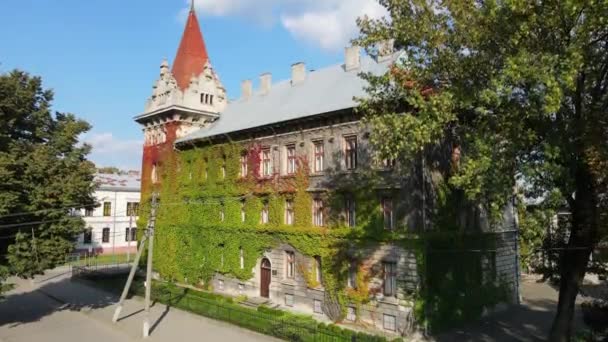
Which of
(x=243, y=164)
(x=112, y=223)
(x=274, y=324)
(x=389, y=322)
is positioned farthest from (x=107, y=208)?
(x=389, y=322)

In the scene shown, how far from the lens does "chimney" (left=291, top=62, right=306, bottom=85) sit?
109ft

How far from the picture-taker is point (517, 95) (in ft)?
49.3

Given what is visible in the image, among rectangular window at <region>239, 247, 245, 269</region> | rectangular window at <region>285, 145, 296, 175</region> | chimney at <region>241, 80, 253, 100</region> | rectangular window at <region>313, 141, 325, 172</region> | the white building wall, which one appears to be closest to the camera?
rectangular window at <region>313, 141, 325, 172</region>

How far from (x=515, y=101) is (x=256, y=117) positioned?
64.6 feet

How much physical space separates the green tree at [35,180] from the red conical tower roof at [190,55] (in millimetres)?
13496

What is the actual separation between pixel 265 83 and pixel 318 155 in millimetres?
12137

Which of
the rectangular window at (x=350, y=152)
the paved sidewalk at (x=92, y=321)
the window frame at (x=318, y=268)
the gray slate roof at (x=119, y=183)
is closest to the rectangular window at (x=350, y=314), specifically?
the window frame at (x=318, y=268)

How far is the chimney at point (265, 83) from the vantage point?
36206 mm

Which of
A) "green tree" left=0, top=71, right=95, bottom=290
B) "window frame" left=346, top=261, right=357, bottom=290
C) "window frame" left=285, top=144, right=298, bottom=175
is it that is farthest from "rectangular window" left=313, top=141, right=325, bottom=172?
"green tree" left=0, top=71, right=95, bottom=290

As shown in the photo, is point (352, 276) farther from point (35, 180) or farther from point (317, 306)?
point (35, 180)

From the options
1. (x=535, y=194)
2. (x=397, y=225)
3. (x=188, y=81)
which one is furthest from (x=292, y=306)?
(x=188, y=81)

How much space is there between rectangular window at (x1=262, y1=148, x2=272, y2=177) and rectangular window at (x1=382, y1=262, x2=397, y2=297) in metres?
10.1

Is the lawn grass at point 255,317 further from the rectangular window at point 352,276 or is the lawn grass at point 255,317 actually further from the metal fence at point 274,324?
the rectangular window at point 352,276

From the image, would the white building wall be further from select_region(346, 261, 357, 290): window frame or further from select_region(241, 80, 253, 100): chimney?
select_region(346, 261, 357, 290): window frame
